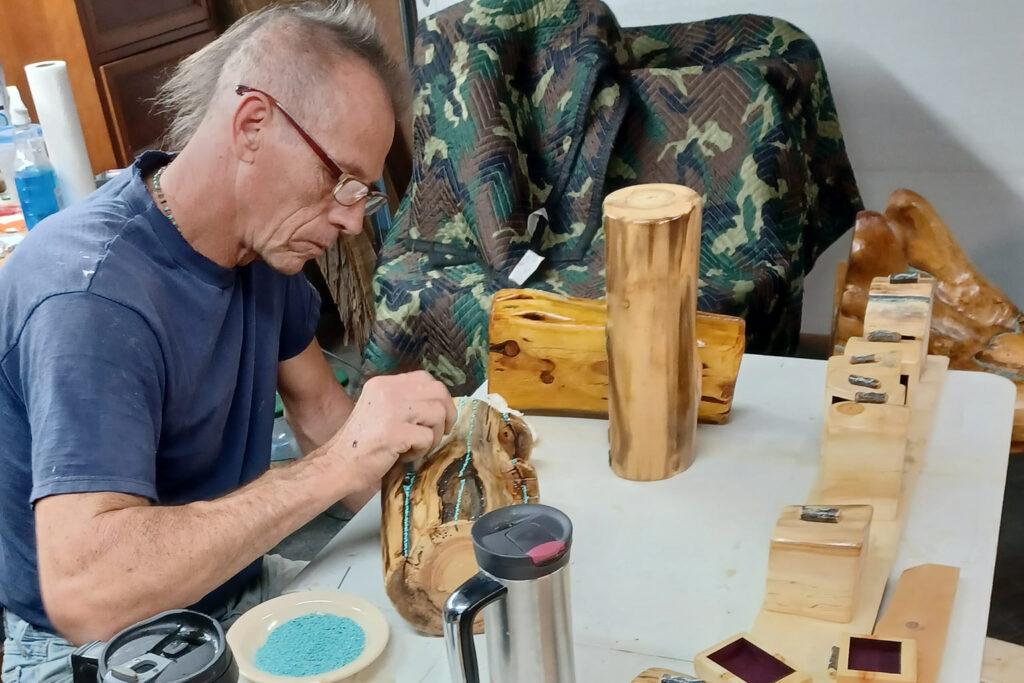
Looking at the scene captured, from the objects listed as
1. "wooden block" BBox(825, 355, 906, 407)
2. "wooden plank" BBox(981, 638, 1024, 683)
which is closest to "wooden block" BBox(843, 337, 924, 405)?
"wooden block" BBox(825, 355, 906, 407)

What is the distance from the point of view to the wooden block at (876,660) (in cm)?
90

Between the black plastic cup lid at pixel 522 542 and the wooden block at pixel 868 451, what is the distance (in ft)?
1.77

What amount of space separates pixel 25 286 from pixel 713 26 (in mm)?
2255

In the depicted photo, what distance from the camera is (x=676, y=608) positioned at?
108cm

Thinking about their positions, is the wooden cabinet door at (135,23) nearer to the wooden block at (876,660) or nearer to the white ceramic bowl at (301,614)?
the white ceramic bowl at (301,614)

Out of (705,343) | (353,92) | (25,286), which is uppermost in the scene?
(353,92)

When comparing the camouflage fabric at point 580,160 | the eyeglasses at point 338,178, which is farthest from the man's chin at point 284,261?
the camouflage fabric at point 580,160

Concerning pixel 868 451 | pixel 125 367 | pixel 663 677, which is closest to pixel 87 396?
pixel 125 367

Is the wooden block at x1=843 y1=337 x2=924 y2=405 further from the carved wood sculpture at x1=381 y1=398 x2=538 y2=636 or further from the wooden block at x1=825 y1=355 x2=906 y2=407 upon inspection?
the carved wood sculpture at x1=381 y1=398 x2=538 y2=636

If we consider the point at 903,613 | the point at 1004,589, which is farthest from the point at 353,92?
the point at 1004,589

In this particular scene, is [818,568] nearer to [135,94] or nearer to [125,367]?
[125,367]

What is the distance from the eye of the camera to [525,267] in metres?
2.65

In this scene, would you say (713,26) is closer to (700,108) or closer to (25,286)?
(700,108)

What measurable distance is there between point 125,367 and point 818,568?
835 mm
